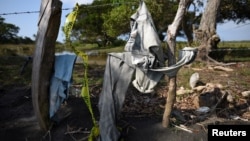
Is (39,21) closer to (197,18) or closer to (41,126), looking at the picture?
(41,126)

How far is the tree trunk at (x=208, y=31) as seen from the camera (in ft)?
31.0

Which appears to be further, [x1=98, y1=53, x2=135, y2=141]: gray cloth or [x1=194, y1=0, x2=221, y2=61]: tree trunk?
[x1=194, y1=0, x2=221, y2=61]: tree trunk

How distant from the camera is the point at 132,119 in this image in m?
4.25

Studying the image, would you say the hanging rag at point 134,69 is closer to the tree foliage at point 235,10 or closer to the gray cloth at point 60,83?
the gray cloth at point 60,83

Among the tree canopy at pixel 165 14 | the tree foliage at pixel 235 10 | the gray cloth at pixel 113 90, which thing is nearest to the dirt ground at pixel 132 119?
the gray cloth at pixel 113 90

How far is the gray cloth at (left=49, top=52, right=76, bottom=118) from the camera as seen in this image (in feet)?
12.4

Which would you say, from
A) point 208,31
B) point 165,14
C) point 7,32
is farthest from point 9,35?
point 208,31

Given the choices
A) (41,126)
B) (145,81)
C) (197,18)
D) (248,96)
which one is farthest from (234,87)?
(197,18)

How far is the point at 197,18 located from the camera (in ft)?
46.7

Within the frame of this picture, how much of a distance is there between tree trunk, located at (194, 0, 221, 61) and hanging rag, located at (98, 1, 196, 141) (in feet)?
20.2

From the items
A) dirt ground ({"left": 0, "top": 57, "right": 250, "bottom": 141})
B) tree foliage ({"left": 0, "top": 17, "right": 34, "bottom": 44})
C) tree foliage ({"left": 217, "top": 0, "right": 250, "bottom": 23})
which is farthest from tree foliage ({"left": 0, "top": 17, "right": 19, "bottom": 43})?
tree foliage ({"left": 217, "top": 0, "right": 250, "bottom": 23})

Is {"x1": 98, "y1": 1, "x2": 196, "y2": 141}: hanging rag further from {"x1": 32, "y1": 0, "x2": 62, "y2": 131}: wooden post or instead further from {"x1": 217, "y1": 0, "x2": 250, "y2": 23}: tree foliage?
{"x1": 217, "y1": 0, "x2": 250, "y2": 23}: tree foliage

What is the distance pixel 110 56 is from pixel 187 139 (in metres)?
1.49

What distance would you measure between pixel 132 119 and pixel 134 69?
102cm
